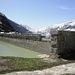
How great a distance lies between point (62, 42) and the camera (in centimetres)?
1377

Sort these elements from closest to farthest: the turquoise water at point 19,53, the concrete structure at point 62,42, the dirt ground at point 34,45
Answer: the concrete structure at point 62,42
the turquoise water at point 19,53
the dirt ground at point 34,45

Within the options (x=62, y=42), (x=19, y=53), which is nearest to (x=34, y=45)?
(x=19, y=53)

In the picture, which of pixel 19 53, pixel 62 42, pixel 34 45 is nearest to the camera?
pixel 62 42

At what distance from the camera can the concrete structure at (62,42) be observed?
1330 centimetres

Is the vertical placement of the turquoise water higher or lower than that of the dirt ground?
lower

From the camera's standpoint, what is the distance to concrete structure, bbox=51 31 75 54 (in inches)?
524

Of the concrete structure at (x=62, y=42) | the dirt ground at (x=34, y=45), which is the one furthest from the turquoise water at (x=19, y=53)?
the concrete structure at (x=62, y=42)

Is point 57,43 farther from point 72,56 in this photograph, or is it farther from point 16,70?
point 16,70

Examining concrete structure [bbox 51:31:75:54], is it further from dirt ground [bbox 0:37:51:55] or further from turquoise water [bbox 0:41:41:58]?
turquoise water [bbox 0:41:41:58]

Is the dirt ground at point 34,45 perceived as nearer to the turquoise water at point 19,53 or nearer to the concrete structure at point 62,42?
the turquoise water at point 19,53

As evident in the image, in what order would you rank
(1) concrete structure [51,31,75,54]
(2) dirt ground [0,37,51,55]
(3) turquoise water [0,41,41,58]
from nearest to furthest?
(1) concrete structure [51,31,75,54], (3) turquoise water [0,41,41,58], (2) dirt ground [0,37,51,55]

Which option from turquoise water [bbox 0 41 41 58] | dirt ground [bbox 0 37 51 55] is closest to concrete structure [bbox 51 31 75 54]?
dirt ground [bbox 0 37 51 55]

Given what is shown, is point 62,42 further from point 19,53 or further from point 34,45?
point 34,45

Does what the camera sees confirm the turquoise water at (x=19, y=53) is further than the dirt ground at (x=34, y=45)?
No
